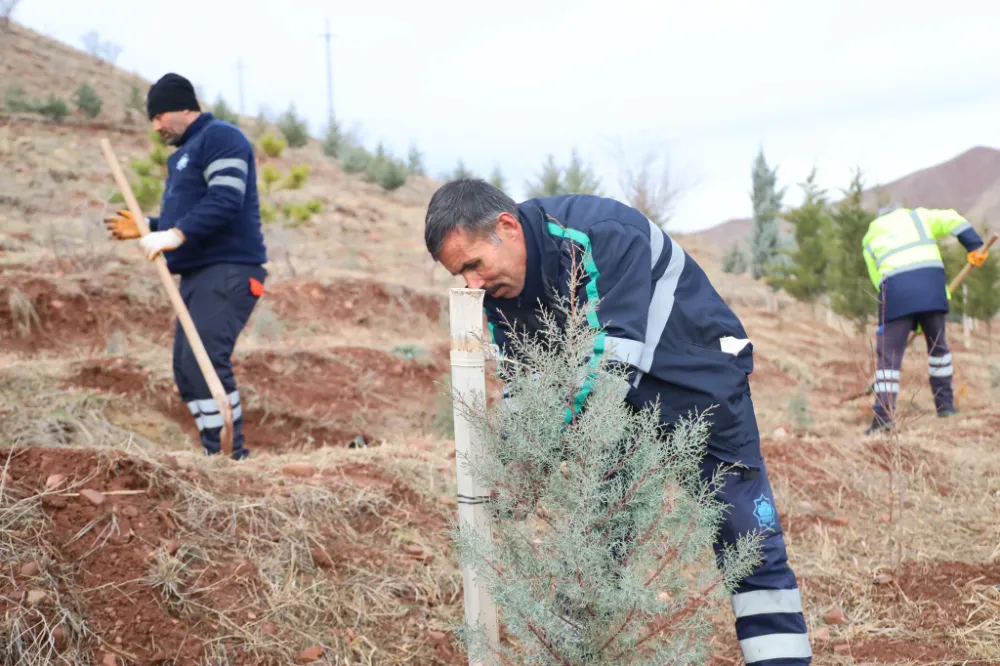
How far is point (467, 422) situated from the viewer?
6.25ft

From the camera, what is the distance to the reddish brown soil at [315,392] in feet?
20.0

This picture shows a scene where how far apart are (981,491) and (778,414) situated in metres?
3.08

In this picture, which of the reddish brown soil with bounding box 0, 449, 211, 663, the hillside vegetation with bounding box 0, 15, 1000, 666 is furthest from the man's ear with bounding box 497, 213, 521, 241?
the reddish brown soil with bounding box 0, 449, 211, 663

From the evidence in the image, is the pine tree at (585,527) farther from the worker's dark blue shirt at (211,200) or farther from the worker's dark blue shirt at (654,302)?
the worker's dark blue shirt at (211,200)

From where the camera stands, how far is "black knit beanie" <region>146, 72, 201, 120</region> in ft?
13.3

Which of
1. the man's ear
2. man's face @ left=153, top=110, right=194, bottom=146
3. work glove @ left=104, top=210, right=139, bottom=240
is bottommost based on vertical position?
the man's ear

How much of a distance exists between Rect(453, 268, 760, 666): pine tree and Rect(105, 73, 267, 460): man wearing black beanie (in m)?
2.63

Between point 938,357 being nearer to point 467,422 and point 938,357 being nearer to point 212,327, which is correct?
point 212,327

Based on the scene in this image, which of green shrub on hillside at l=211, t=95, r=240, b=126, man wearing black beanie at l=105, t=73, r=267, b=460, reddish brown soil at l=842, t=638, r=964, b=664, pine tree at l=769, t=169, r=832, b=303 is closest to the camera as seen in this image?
reddish brown soil at l=842, t=638, r=964, b=664

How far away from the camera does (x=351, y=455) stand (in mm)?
3918

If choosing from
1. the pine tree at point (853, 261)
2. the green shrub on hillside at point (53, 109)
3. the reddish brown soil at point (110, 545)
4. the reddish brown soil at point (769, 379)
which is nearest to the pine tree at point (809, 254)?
the pine tree at point (853, 261)

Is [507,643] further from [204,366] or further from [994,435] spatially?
[994,435]

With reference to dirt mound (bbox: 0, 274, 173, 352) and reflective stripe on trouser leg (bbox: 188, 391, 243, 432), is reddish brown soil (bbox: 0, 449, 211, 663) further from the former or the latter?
dirt mound (bbox: 0, 274, 173, 352)

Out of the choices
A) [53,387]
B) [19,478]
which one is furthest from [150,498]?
[53,387]
